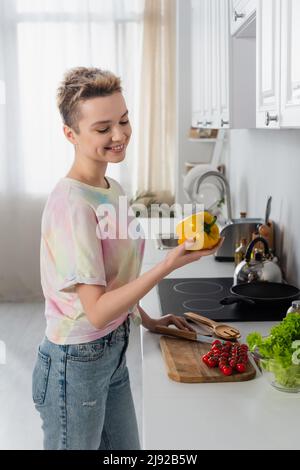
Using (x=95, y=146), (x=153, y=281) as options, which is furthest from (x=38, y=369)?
(x=95, y=146)

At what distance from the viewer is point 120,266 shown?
1.52m

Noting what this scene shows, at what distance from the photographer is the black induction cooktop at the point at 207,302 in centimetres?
195

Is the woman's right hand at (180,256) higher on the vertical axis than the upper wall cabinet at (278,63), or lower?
lower

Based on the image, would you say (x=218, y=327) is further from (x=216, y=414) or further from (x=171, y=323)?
(x=216, y=414)

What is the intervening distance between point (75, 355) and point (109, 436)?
332mm

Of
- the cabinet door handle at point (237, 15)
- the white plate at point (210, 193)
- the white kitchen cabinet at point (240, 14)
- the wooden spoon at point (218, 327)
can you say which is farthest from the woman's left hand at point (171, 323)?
the white plate at point (210, 193)

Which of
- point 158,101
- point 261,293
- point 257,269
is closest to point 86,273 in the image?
point 261,293

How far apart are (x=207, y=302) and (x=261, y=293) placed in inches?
6.8

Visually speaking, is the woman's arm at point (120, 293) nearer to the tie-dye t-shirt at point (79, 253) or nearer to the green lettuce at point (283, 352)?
the tie-dye t-shirt at point (79, 253)

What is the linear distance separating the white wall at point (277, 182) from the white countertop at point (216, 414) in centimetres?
93

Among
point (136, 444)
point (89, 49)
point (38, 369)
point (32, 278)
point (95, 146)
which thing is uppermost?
point (89, 49)

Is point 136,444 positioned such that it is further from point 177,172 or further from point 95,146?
point 177,172

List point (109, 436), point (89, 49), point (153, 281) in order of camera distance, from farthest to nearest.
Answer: point (89, 49) → point (109, 436) → point (153, 281)

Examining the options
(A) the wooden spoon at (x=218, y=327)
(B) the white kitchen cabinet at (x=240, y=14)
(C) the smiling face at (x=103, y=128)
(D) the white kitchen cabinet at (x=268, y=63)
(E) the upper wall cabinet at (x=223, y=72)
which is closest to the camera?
(C) the smiling face at (x=103, y=128)
